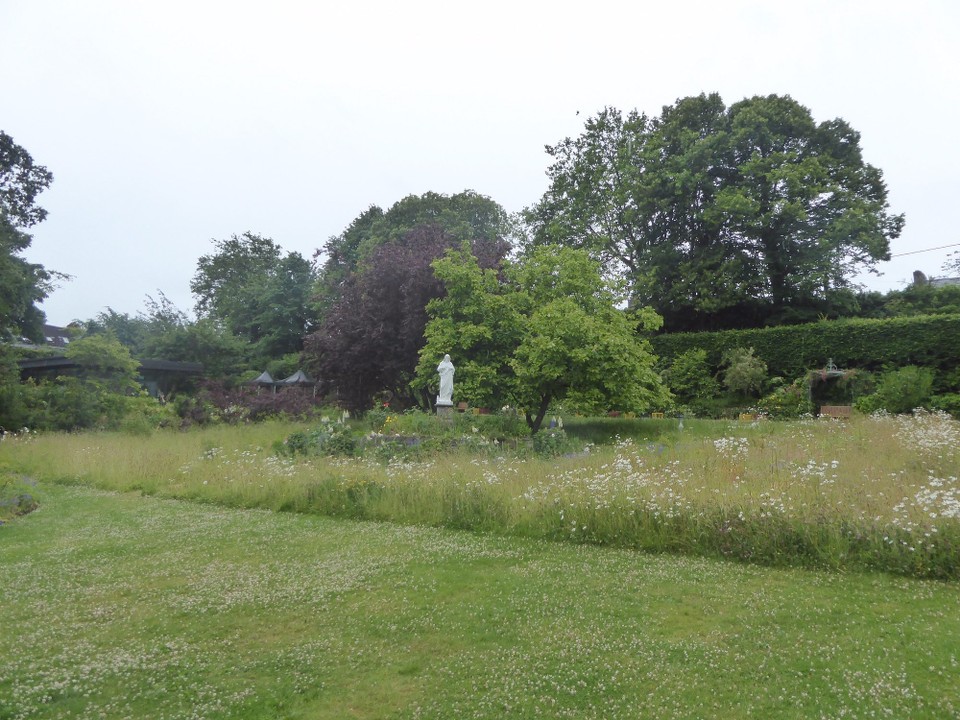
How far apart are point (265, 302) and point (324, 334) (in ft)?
57.8

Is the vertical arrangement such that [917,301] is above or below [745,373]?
above

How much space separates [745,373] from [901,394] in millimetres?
4773

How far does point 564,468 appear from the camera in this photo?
9.05m

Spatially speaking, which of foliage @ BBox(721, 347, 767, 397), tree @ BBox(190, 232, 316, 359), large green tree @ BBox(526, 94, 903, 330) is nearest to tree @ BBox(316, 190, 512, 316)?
tree @ BBox(190, 232, 316, 359)

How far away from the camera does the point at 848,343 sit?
20812 millimetres

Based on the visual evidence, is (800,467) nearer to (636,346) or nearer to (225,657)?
(225,657)

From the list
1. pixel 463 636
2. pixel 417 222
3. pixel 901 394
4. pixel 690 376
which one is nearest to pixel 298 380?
pixel 417 222

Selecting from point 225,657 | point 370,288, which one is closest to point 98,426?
point 370,288

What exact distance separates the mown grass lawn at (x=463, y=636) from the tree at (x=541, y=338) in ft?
26.9

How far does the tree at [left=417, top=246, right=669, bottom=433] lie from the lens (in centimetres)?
1437

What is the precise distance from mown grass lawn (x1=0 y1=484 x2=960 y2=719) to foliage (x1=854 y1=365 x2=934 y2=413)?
1433 cm

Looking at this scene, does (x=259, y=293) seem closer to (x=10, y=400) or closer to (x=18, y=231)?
(x=18, y=231)

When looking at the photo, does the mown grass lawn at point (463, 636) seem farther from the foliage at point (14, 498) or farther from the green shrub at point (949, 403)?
the green shrub at point (949, 403)

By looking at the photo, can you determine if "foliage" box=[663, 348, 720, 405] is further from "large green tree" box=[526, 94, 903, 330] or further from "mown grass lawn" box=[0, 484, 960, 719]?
"mown grass lawn" box=[0, 484, 960, 719]
